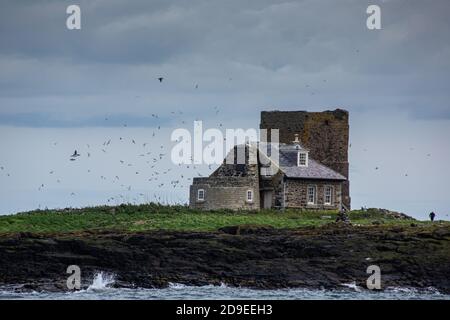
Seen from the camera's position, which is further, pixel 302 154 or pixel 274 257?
pixel 302 154

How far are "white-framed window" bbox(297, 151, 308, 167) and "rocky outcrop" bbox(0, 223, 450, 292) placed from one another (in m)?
15.6

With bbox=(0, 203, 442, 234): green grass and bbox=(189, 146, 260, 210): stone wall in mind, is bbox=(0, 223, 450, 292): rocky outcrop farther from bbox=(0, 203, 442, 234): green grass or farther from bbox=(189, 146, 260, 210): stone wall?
bbox=(189, 146, 260, 210): stone wall

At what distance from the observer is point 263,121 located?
103625mm

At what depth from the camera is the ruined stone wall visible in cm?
10312

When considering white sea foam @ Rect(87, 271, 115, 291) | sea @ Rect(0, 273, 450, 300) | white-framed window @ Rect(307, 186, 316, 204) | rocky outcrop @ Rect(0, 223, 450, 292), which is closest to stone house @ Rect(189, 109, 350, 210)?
white-framed window @ Rect(307, 186, 316, 204)

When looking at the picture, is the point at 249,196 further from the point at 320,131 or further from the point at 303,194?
the point at 320,131

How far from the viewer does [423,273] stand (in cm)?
7575

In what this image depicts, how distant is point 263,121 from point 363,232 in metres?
24.7

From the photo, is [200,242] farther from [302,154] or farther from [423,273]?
[302,154]

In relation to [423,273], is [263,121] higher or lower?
higher

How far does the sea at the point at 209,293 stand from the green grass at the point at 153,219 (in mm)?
8725

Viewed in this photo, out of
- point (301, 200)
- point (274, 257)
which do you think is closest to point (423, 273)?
point (274, 257)
